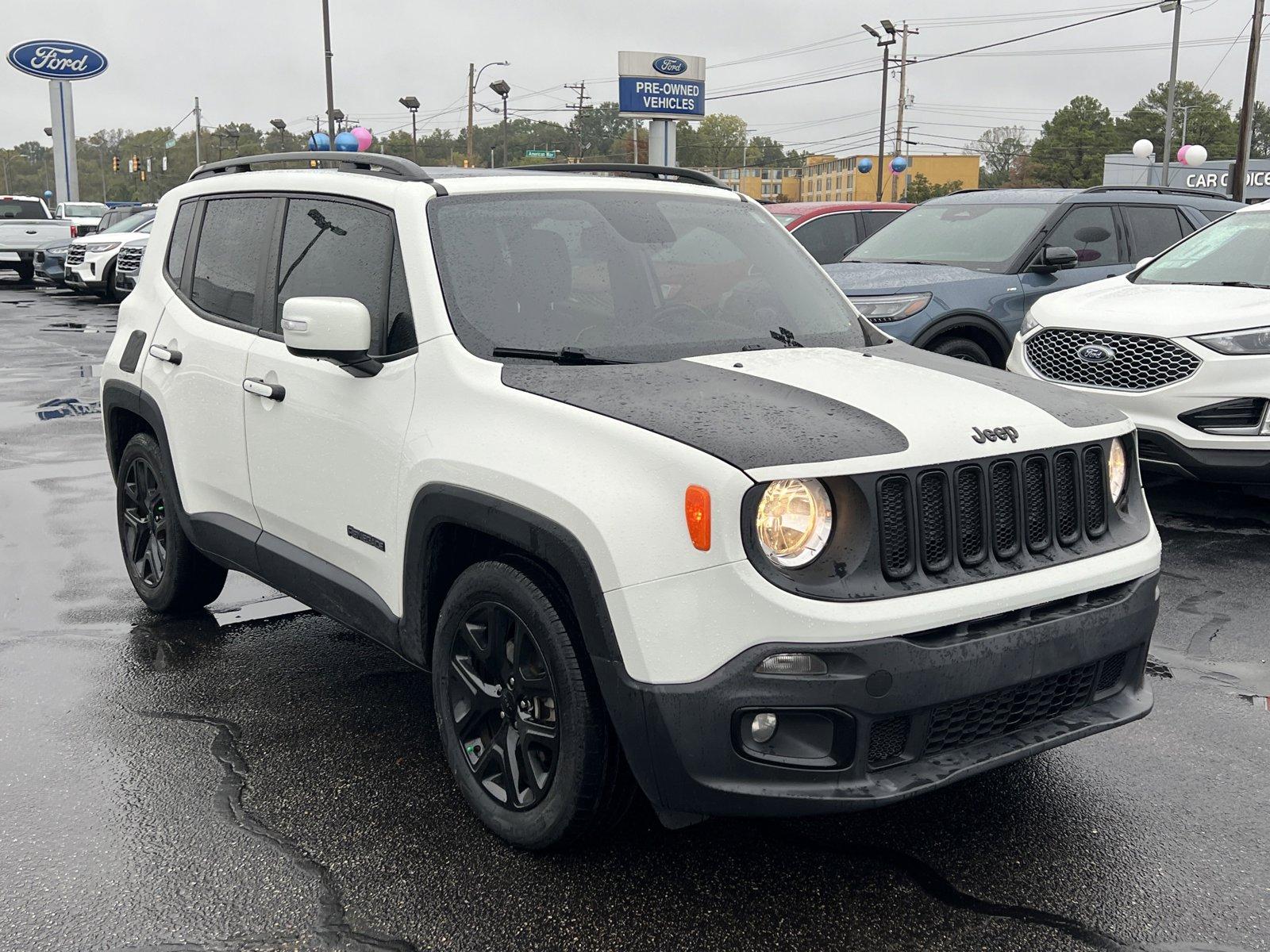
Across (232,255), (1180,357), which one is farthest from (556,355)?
(1180,357)

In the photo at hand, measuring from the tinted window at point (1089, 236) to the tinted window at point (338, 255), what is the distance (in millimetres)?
6486

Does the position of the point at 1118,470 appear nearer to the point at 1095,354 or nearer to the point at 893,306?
the point at 1095,354

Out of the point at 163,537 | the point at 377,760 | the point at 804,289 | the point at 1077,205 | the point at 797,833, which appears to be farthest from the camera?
the point at 1077,205

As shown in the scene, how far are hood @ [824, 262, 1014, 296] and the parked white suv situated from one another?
14.0 feet

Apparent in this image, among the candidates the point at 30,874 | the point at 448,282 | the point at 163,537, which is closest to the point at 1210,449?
the point at 448,282

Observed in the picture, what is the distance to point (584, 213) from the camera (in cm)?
411

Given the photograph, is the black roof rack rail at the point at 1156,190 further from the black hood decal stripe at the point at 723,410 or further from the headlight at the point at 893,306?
the black hood decal stripe at the point at 723,410

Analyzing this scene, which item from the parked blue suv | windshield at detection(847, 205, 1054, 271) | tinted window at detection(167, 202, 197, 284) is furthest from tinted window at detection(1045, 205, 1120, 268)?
tinted window at detection(167, 202, 197, 284)

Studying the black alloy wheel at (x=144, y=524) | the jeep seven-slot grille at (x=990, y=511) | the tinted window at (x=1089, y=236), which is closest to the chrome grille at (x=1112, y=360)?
the tinted window at (x=1089, y=236)

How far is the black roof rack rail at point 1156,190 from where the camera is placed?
9930 millimetres

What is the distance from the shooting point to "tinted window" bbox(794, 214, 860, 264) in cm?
1246

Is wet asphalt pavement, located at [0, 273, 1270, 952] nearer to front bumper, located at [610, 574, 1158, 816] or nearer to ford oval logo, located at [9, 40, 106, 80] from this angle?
front bumper, located at [610, 574, 1158, 816]

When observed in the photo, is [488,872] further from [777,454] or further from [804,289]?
[804,289]

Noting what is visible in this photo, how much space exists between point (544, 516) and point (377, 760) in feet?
4.50
